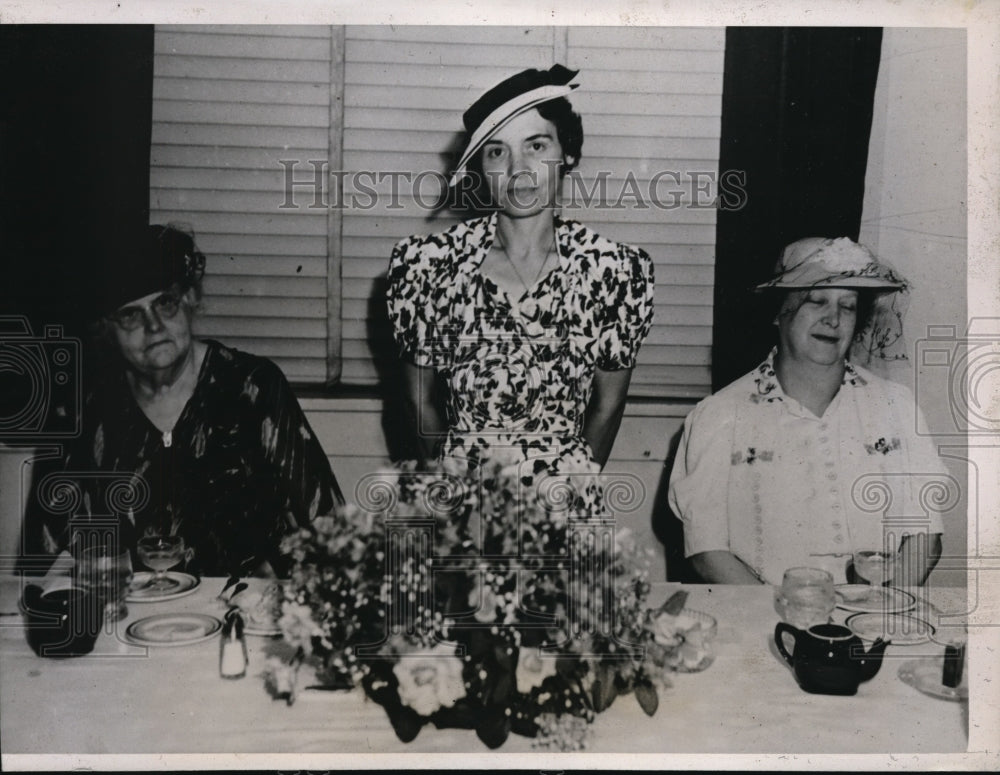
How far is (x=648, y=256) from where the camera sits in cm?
190

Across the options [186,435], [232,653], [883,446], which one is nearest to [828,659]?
[883,446]

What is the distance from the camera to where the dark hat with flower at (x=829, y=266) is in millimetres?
1888

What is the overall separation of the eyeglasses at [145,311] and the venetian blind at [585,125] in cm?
37

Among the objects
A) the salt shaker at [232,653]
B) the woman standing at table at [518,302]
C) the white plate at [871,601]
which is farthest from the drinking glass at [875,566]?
the salt shaker at [232,653]

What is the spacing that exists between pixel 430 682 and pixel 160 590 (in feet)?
2.00

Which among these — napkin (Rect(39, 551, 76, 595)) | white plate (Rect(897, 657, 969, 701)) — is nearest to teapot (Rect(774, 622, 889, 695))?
white plate (Rect(897, 657, 969, 701))

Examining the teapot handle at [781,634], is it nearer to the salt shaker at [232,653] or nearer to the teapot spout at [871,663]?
the teapot spout at [871,663]

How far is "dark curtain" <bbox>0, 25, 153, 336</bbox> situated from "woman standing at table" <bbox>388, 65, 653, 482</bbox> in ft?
2.00

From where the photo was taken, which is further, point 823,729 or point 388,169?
point 388,169

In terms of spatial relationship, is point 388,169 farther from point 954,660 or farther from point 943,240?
point 954,660

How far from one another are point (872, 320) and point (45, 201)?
69.6 inches

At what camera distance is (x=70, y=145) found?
6.13 feet

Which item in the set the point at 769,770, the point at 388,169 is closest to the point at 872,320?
the point at 769,770

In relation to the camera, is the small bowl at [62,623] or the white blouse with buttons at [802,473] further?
the white blouse with buttons at [802,473]
